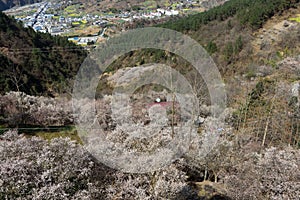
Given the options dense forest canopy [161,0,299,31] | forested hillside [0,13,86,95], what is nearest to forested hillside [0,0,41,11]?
forested hillside [0,13,86,95]

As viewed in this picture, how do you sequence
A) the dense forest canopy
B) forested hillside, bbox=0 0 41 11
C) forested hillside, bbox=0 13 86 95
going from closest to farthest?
1. forested hillside, bbox=0 13 86 95
2. the dense forest canopy
3. forested hillside, bbox=0 0 41 11

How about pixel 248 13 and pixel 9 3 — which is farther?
pixel 9 3

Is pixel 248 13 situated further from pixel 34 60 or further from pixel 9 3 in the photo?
pixel 9 3

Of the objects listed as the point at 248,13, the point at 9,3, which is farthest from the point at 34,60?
the point at 9,3

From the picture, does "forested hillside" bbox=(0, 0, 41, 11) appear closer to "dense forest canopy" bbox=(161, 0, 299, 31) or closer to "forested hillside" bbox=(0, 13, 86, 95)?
"forested hillside" bbox=(0, 13, 86, 95)

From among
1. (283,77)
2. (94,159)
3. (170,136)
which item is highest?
(94,159)

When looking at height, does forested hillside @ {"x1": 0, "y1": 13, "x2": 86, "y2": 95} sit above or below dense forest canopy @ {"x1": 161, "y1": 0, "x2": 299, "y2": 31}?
below

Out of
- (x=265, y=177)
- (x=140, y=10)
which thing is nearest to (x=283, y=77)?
(x=265, y=177)

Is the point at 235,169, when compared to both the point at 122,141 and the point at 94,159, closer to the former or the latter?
the point at 122,141

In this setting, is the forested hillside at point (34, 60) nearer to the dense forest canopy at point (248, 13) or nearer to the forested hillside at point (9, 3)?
the dense forest canopy at point (248, 13)
